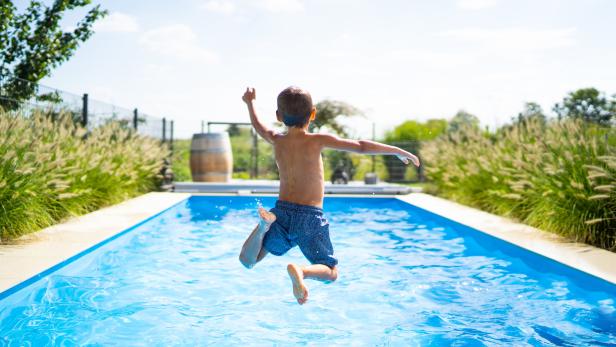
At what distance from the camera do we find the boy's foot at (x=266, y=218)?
9.40 feet

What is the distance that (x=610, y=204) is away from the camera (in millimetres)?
5676

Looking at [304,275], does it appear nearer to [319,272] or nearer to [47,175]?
[319,272]

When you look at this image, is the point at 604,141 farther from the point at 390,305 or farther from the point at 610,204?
the point at 390,305

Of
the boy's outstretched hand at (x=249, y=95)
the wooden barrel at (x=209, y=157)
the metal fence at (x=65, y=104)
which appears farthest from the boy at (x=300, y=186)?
the wooden barrel at (x=209, y=157)

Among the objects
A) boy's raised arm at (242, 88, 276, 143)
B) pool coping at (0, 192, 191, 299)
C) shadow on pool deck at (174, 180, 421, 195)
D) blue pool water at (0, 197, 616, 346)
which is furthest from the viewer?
shadow on pool deck at (174, 180, 421, 195)

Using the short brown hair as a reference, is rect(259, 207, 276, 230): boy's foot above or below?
below

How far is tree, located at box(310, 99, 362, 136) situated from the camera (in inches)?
787

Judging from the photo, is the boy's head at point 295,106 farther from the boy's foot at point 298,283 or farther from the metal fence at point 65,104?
the metal fence at point 65,104

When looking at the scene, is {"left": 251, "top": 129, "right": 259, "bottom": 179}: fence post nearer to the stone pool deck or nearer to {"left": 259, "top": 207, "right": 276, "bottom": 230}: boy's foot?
the stone pool deck

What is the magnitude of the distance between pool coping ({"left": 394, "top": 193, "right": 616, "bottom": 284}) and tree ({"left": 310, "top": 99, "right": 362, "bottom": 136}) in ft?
36.5

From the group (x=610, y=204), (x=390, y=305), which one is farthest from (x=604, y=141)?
(x=390, y=305)

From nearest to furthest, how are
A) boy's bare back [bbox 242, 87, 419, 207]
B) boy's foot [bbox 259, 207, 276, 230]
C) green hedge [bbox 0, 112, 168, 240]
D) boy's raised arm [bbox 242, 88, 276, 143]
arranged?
boy's foot [bbox 259, 207, 276, 230] < boy's bare back [bbox 242, 87, 419, 207] < boy's raised arm [bbox 242, 88, 276, 143] < green hedge [bbox 0, 112, 168, 240]

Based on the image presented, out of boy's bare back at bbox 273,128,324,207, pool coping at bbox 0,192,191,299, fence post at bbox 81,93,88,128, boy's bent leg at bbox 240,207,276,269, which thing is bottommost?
pool coping at bbox 0,192,191,299

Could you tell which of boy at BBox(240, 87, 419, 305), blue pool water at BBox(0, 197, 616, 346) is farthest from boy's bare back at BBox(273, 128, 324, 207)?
blue pool water at BBox(0, 197, 616, 346)
